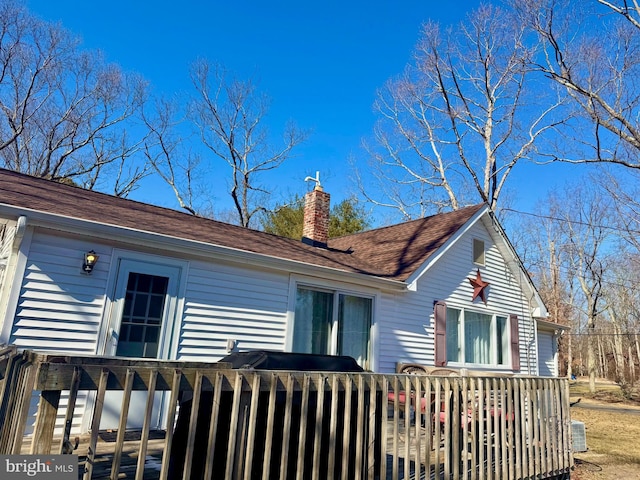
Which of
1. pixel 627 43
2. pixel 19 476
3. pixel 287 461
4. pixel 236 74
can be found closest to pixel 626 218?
pixel 627 43

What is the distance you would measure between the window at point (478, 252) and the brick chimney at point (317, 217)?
12.9ft

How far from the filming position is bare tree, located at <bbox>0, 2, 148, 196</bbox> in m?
19.1

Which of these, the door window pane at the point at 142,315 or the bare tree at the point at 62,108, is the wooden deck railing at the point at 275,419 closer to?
the door window pane at the point at 142,315

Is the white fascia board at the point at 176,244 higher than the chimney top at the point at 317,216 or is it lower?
lower

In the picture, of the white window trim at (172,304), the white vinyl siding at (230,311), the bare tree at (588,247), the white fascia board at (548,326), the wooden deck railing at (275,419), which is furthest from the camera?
the bare tree at (588,247)

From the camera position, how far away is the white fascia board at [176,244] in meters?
5.25

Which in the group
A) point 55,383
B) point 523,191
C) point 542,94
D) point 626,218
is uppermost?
point 542,94

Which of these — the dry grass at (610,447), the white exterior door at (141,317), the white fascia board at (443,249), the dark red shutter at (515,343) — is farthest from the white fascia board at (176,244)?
the dark red shutter at (515,343)

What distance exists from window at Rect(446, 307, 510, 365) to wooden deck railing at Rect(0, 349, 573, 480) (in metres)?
5.18

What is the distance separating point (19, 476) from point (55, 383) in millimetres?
455

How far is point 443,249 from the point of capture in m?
10.3

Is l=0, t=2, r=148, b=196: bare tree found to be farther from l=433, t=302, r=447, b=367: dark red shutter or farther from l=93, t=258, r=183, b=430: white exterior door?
l=433, t=302, r=447, b=367: dark red shutter

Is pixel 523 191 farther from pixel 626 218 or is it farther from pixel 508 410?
pixel 508 410

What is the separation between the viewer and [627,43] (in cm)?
1424
